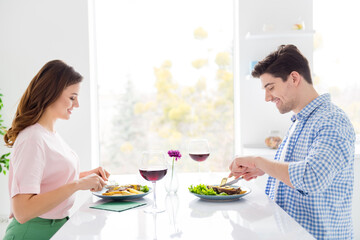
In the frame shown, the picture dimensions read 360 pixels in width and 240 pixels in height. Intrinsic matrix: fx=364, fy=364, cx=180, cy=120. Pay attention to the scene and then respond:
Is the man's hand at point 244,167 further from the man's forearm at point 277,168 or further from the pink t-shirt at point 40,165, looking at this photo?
the pink t-shirt at point 40,165

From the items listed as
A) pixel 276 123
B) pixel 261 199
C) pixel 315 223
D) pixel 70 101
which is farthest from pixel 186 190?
pixel 276 123

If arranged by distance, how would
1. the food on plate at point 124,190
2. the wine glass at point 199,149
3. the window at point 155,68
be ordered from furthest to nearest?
1. the window at point 155,68
2. the wine glass at point 199,149
3. the food on plate at point 124,190

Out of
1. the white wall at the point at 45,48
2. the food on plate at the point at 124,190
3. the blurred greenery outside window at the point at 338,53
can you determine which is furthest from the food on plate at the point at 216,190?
the blurred greenery outside window at the point at 338,53

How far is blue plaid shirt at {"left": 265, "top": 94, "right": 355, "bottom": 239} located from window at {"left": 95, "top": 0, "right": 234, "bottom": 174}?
2.10 metres

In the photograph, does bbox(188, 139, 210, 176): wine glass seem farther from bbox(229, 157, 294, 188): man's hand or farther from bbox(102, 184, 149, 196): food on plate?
bbox(102, 184, 149, 196): food on plate

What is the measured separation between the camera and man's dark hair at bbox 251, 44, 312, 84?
186 centimetres

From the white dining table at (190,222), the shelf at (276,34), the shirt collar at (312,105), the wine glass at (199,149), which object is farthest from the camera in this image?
the shelf at (276,34)

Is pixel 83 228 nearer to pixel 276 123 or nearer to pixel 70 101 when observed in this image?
pixel 70 101

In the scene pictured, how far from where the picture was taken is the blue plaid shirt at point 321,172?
147 cm

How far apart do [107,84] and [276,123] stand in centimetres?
180

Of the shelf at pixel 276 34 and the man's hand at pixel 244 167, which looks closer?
the man's hand at pixel 244 167

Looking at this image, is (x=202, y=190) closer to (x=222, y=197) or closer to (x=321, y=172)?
(x=222, y=197)

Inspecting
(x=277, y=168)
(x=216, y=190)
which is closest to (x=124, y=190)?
(x=216, y=190)

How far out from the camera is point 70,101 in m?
1.94
